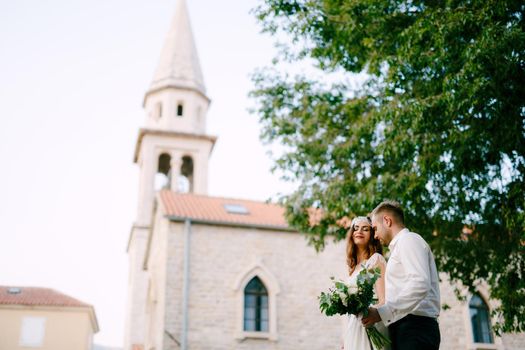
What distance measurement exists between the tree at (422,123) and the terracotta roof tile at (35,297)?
24.9 m

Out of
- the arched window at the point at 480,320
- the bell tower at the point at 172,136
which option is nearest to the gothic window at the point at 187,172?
the bell tower at the point at 172,136

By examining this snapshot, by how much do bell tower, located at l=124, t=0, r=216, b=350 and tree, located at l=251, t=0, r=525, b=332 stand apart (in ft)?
61.8

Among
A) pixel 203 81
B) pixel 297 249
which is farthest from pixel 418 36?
pixel 203 81

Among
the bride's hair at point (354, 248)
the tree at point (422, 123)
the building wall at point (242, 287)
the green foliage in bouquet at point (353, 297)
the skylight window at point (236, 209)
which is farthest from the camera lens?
the skylight window at point (236, 209)

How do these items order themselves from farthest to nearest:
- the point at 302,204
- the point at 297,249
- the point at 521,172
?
the point at 297,249
the point at 302,204
the point at 521,172

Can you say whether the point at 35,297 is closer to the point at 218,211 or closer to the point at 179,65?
the point at 179,65

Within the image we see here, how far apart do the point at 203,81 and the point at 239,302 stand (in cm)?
2122

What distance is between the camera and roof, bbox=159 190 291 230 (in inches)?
752

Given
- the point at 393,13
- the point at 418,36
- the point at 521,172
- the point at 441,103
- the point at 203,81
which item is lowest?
the point at 521,172

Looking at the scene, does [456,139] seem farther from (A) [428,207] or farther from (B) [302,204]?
(B) [302,204]

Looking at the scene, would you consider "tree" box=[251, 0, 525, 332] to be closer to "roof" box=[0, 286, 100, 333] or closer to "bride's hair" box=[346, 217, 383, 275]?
"bride's hair" box=[346, 217, 383, 275]

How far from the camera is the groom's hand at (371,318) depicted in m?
3.69

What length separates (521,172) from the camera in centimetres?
932

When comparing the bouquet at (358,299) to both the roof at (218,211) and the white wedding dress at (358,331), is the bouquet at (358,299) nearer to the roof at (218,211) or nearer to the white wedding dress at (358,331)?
the white wedding dress at (358,331)
